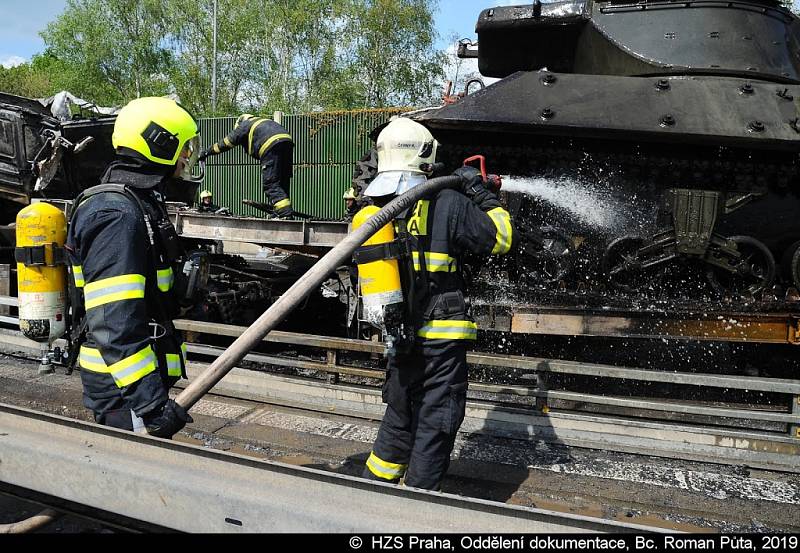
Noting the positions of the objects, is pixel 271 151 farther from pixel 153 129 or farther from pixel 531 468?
pixel 153 129

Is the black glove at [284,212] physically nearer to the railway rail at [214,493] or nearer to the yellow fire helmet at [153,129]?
the yellow fire helmet at [153,129]

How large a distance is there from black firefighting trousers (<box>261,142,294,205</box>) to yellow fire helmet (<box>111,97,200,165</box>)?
16.2ft

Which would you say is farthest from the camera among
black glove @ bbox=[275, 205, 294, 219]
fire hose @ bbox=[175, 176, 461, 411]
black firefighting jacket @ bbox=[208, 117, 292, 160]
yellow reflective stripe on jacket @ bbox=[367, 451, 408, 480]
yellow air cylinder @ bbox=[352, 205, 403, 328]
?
black firefighting jacket @ bbox=[208, 117, 292, 160]

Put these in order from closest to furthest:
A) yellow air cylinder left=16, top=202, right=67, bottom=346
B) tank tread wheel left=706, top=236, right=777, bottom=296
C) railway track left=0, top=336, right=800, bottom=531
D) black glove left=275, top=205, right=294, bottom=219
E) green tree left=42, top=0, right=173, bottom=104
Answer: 1. yellow air cylinder left=16, top=202, right=67, bottom=346
2. railway track left=0, top=336, right=800, bottom=531
3. tank tread wheel left=706, top=236, right=777, bottom=296
4. black glove left=275, top=205, right=294, bottom=219
5. green tree left=42, top=0, right=173, bottom=104

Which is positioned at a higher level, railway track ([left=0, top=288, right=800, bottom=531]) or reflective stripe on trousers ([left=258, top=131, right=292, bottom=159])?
reflective stripe on trousers ([left=258, top=131, right=292, bottom=159])

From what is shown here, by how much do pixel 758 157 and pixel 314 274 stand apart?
478 centimetres

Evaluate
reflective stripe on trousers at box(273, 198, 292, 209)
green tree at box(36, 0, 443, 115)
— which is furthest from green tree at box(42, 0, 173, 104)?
reflective stripe on trousers at box(273, 198, 292, 209)

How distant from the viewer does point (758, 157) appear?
5.80 metres

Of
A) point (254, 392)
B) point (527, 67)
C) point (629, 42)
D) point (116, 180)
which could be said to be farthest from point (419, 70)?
point (116, 180)

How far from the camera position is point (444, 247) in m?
3.15

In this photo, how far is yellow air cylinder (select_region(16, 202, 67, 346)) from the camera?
2777 mm

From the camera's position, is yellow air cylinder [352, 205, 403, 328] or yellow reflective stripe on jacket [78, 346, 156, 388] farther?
yellow air cylinder [352, 205, 403, 328]

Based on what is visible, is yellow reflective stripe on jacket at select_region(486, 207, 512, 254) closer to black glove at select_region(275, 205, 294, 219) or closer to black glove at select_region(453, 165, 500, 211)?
black glove at select_region(453, 165, 500, 211)

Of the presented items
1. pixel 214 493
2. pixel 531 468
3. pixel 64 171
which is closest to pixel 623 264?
pixel 531 468
